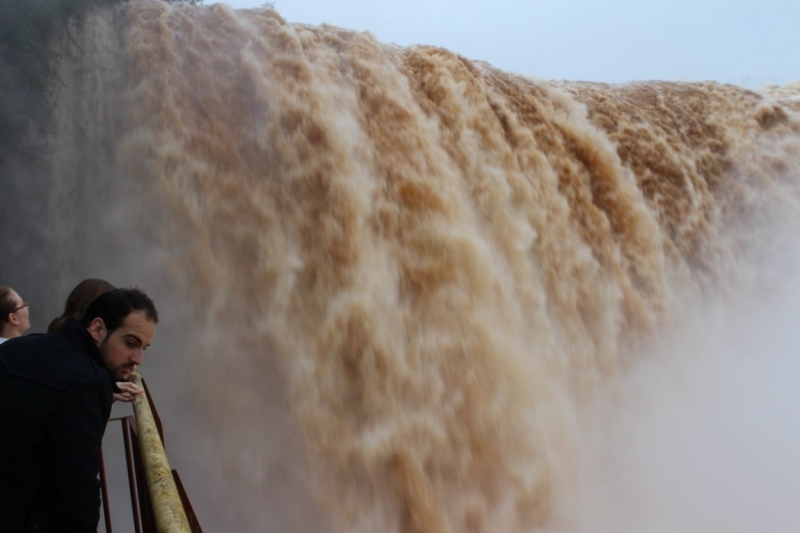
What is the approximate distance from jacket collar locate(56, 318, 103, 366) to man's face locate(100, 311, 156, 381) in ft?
0.14

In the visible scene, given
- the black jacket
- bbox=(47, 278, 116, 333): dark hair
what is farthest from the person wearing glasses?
the black jacket

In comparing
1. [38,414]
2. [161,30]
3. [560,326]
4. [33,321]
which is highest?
[161,30]

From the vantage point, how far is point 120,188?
15.9 feet

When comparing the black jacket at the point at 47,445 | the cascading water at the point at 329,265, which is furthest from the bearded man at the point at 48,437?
the cascading water at the point at 329,265

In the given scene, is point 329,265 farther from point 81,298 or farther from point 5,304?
point 81,298

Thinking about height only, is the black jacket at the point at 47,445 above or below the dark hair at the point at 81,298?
below

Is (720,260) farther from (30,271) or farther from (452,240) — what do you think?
(30,271)

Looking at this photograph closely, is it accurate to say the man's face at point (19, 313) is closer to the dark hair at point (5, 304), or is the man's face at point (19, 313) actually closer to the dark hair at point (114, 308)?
the dark hair at point (5, 304)

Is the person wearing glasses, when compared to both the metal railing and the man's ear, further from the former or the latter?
the man's ear

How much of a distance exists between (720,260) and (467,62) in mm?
3867

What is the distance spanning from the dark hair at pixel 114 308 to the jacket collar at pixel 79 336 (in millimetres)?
68

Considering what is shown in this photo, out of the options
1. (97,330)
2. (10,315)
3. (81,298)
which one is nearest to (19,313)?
(10,315)

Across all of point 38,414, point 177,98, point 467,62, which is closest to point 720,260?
point 467,62

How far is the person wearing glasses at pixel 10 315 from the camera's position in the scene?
2.46m
